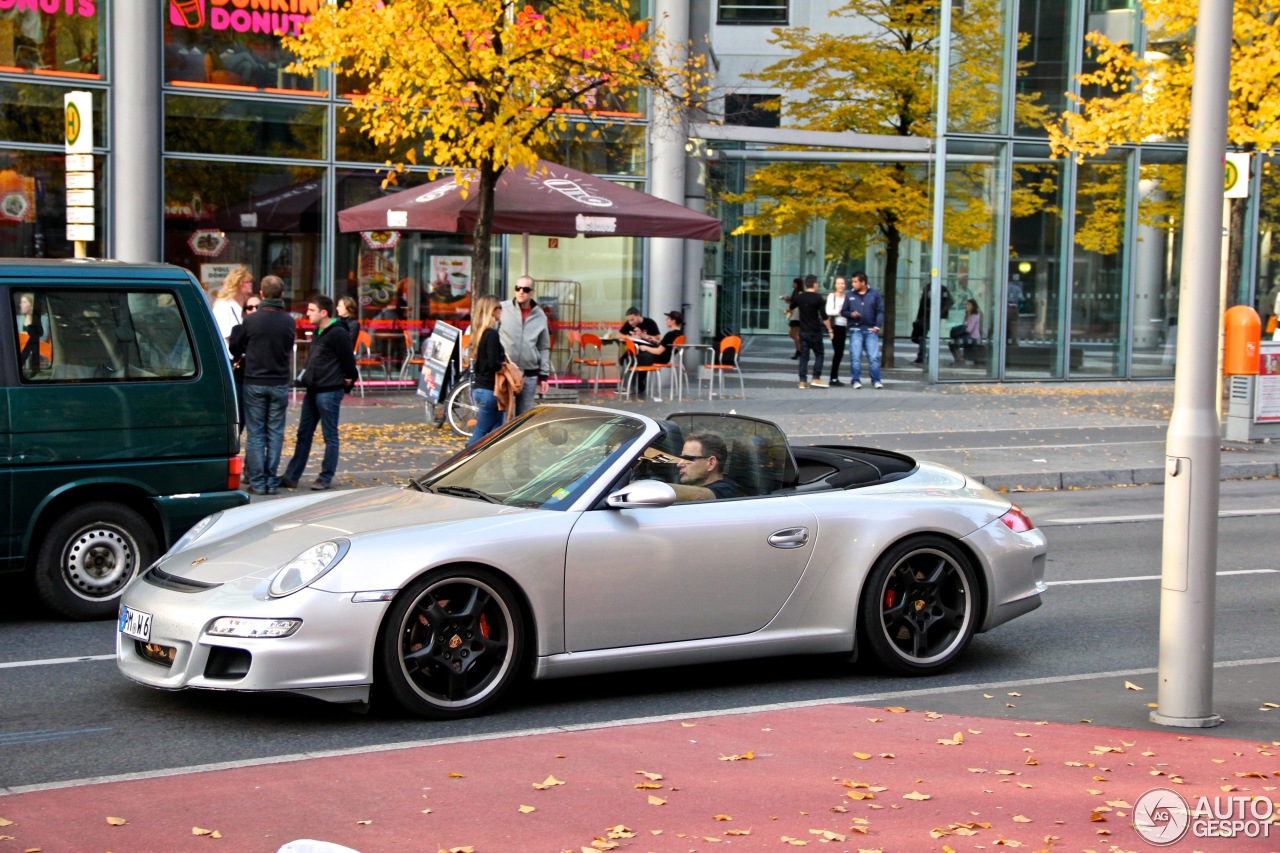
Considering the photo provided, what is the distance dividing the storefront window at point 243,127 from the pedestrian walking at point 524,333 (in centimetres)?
883

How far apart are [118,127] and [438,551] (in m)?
16.4

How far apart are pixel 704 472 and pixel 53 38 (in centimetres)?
1655

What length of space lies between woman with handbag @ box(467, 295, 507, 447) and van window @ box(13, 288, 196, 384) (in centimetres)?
526

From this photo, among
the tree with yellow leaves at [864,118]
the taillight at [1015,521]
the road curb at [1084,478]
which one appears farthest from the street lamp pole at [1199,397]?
the tree with yellow leaves at [864,118]

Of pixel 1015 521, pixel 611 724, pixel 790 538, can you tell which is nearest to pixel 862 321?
pixel 1015 521

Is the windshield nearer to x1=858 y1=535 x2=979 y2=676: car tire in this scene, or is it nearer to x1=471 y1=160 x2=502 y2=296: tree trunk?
x1=858 y1=535 x2=979 y2=676: car tire

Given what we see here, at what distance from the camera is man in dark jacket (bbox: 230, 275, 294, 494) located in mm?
12680

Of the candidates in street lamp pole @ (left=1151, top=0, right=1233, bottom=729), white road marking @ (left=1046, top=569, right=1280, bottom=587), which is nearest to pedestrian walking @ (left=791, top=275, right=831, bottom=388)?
white road marking @ (left=1046, top=569, right=1280, bottom=587)

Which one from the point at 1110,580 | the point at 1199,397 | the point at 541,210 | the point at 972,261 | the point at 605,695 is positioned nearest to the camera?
the point at 1199,397

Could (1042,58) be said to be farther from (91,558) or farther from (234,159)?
(91,558)

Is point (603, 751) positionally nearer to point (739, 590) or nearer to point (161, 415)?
point (739, 590)

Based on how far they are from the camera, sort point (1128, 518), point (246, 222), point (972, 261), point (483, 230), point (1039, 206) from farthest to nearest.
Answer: point (1039, 206), point (972, 261), point (246, 222), point (483, 230), point (1128, 518)

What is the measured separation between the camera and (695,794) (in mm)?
4984

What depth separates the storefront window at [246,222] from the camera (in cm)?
2097
